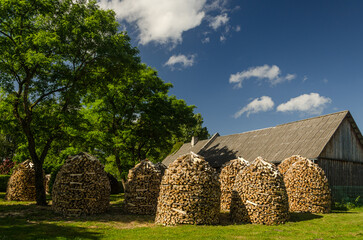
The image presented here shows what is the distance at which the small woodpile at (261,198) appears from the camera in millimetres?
11500

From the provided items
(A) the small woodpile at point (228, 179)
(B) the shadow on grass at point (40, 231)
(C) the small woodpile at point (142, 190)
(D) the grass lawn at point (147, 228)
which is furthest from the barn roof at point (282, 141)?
(B) the shadow on grass at point (40, 231)

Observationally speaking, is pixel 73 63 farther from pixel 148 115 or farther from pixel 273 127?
pixel 273 127

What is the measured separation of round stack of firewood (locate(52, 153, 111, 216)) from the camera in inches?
523

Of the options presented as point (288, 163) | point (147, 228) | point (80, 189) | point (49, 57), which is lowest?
point (147, 228)

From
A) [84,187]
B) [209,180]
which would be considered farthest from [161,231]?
[84,187]

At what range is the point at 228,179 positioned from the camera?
16.2m

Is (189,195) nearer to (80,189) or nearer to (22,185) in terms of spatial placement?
(80,189)

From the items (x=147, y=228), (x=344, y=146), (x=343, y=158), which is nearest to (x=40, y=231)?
(x=147, y=228)

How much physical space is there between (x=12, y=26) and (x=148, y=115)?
1387 cm

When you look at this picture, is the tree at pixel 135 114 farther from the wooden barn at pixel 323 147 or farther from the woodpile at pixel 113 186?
the wooden barn at pixel 323 147

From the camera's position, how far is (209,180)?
1130 cm

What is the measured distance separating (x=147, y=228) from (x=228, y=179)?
23.4 ft

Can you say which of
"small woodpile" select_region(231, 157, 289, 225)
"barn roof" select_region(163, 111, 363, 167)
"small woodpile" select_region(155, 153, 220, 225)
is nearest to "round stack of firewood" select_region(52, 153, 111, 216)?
"small woodpile" select_region(155, 153, 220, 225)

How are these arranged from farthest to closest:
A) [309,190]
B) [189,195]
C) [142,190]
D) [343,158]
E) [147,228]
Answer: [343,158] < [309,190] < [142,190] < [189,195] < [147,228]
